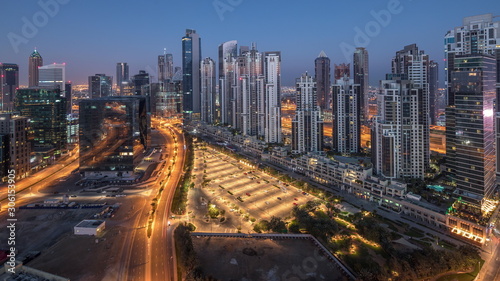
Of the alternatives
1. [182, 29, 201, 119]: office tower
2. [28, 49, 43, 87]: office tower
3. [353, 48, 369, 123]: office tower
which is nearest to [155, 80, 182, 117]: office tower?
[182, 29, 201, 119]: office tower

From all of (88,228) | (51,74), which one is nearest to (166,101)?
(51,74)

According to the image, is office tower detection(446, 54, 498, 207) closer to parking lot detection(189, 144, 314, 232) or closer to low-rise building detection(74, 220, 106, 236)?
parking lot detection(189, 144, 314, 232)

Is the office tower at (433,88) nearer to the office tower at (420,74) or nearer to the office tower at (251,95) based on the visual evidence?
the office tower at (420,74)

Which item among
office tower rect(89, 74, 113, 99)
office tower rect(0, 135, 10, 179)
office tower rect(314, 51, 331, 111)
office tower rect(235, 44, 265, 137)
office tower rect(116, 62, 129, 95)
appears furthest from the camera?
office tower rect(116, 62, 129, 95)

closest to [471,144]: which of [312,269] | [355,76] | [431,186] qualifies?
[431,186]

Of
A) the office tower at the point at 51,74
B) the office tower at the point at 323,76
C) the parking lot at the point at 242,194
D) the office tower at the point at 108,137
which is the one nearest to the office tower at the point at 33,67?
the office tower at the point at 51,74
